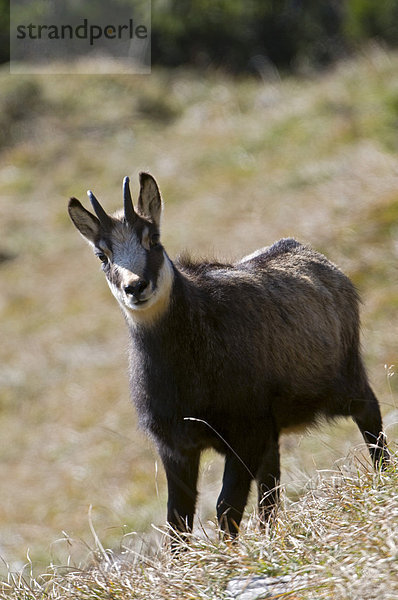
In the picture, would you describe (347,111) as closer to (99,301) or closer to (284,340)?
(99,301)

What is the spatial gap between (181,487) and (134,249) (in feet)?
4.76

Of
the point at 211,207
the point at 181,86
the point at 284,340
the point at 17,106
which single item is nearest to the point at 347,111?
the point at 211,207

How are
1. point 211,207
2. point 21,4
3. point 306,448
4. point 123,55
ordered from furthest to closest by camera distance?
point 21,4
point 123,55
point 211,207
point 306,448

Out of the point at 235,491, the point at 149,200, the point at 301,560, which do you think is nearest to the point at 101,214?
the point at 149,200

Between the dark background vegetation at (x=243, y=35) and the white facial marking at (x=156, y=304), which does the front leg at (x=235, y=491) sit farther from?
the dark background vegetation at (x=243, y=35)

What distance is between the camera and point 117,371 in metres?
15.0

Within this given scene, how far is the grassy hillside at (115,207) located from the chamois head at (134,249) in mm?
2510

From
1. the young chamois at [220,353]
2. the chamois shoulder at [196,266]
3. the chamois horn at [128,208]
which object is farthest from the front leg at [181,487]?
the chamois horn at [128,208]

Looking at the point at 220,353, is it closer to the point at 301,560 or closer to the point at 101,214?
the point at 101,214

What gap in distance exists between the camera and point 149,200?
594 cm

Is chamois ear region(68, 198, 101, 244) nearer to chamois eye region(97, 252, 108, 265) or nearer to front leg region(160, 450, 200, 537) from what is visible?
chamois eye region(97, 252, 108, 265)

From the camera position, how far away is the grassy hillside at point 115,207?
12.0 m

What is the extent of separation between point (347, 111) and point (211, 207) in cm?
354

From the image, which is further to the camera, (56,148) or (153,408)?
(56,148)
